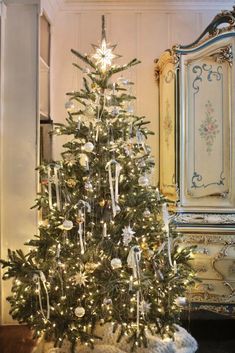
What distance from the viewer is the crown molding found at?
3.16 metres

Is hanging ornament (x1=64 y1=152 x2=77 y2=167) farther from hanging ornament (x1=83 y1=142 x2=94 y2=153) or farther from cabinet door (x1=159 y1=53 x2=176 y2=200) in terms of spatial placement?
cabinet door (x1=159 y1=53 x2=176 y2=200)

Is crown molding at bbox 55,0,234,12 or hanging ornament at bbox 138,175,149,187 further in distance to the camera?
crown molding at bbox 55,0,234,12

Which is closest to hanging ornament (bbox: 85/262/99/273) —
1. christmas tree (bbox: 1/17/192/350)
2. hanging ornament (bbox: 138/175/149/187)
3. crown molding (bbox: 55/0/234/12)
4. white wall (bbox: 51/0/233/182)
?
christmas tree (bbox: 1/17/192/350)

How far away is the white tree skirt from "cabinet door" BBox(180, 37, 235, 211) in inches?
35.0

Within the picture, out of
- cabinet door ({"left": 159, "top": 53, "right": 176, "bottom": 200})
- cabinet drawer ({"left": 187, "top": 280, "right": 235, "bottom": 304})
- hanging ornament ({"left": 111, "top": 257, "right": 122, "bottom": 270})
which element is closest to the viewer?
hanging ornament ({"left": 111, "top": 257, "right": 122, "bottom": 270})

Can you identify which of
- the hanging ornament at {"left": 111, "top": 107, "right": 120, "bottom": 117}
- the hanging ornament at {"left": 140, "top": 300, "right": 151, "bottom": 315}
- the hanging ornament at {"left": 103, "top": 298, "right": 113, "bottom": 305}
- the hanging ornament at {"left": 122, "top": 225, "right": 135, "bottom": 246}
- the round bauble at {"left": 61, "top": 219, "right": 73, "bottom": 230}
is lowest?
the hanging ornament at {"left": 140, "top": 300, "right": 151, "bottom": 315}

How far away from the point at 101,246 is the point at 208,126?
1203mm

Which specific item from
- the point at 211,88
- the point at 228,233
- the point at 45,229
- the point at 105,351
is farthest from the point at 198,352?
the point at 211,88

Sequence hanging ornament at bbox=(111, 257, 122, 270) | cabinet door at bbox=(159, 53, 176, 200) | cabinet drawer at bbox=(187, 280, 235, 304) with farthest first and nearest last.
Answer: cabinet door at bbox=(159, 53, 176, 200), cabinet drawer at bbox=(187, 280, 235, 304), hanging ornament at bbox=(111, 257, 122, 270)

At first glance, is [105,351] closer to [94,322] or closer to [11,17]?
[94,322]

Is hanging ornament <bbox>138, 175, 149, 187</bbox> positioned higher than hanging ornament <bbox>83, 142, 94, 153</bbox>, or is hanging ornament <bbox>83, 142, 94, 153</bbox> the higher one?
hanging ornament <bbox>83, 142, 94, 153</bbox>

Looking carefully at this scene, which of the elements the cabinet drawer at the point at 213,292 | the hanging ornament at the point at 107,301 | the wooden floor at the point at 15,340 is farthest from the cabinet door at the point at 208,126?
the wooden floor at the point at 15,340

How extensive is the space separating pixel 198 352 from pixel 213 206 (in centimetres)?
97

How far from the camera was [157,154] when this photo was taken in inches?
125
